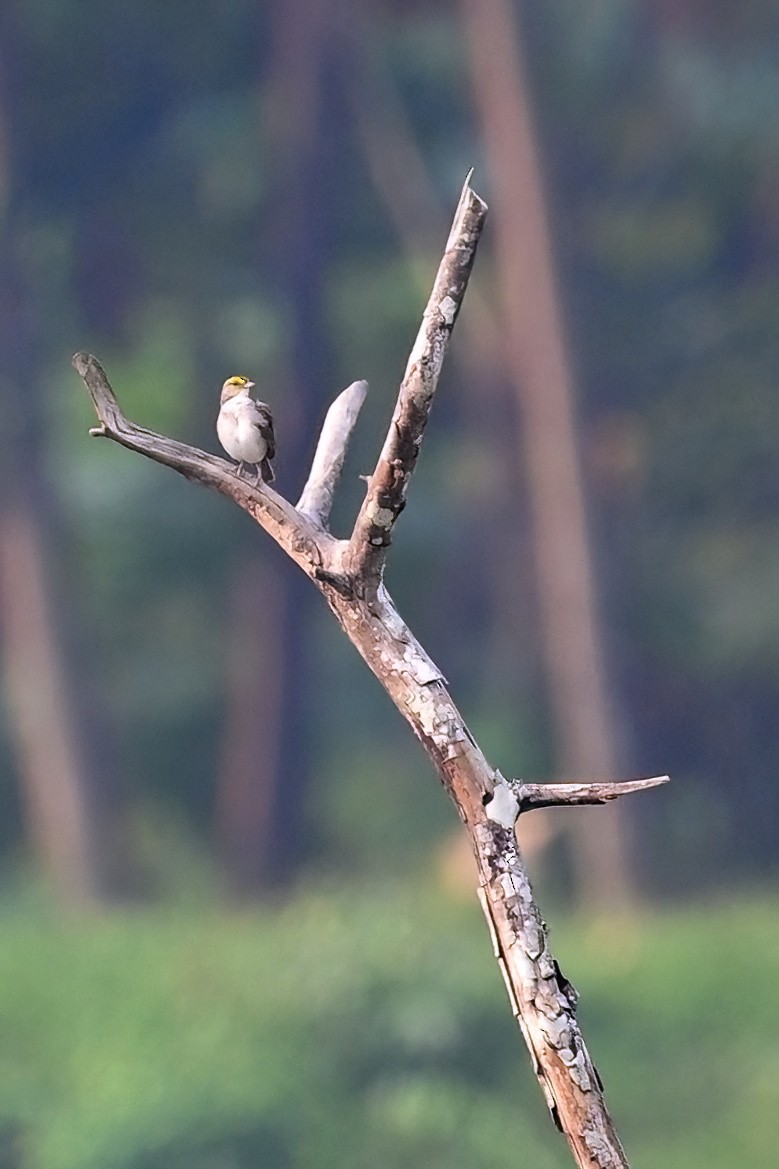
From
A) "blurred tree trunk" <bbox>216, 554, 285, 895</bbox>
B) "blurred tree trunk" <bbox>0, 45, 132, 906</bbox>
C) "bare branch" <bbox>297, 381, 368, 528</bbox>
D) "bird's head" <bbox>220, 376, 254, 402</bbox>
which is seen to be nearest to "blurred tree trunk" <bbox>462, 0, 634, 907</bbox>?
"blurred tree trunk" <bbox>216, 554, 285, 895</bbox>

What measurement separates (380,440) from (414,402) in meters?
6.06

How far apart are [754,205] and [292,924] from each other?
13.6ft

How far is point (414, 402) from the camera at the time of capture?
1357mm

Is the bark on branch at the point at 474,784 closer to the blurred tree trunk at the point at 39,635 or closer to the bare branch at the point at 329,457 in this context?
the bare branch at the point at 329,457

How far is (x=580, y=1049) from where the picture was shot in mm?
1402

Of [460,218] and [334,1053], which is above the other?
[334,1053]

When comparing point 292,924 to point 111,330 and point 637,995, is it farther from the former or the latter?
point 111,330

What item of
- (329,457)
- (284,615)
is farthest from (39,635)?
(329,457)

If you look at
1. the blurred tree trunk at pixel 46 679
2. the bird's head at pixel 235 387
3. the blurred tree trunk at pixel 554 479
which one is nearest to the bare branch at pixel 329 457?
the bird's head at pixel 235 387

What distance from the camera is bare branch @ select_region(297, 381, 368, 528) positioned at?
159cm

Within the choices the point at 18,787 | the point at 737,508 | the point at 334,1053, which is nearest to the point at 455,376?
the point at 737,508

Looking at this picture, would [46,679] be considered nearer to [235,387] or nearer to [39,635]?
[39,635]

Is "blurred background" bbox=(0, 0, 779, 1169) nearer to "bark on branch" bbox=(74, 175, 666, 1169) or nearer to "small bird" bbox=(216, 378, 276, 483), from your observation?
"small bird" bbox=(216, 378, 276, 483)

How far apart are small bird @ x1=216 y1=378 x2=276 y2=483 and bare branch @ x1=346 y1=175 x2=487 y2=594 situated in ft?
2.23
